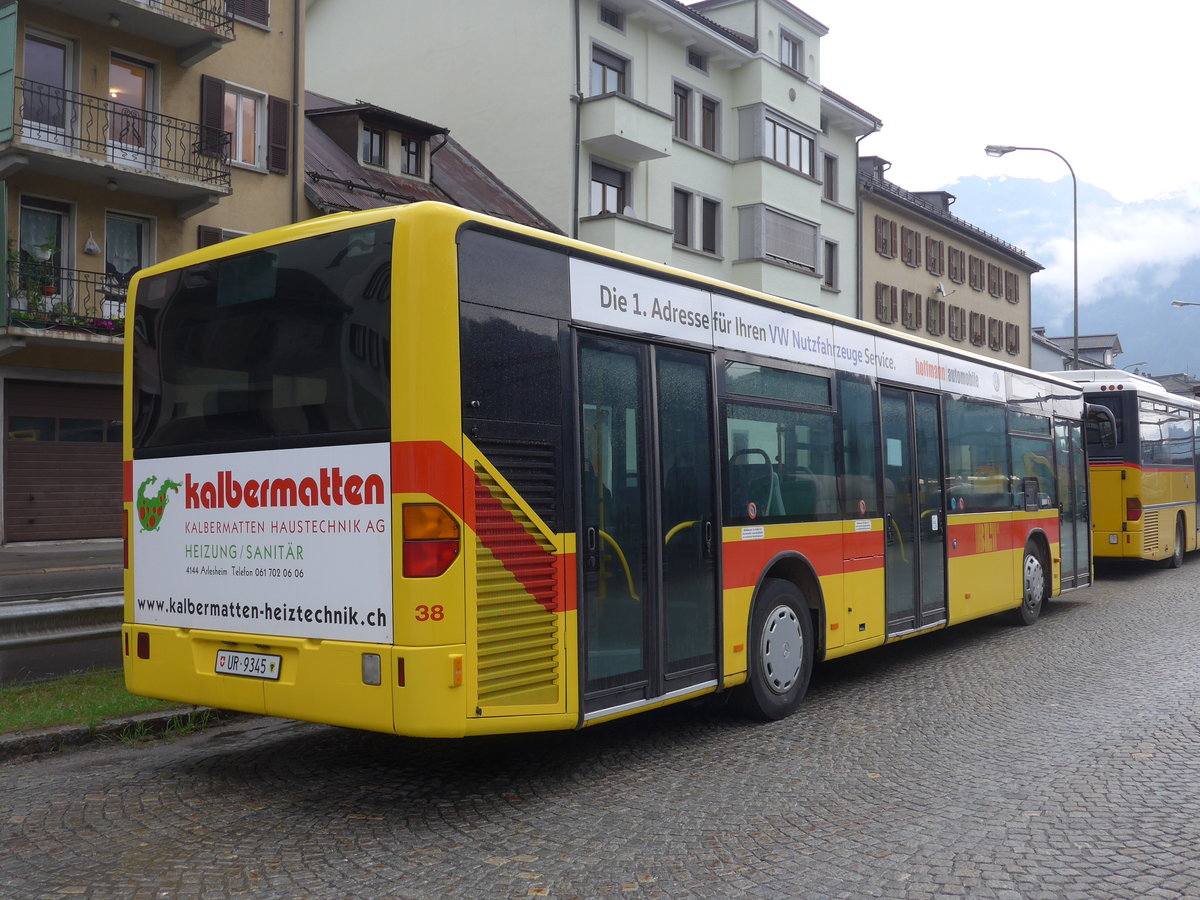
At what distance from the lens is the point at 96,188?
2350 centimetres

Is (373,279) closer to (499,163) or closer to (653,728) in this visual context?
(653,728)

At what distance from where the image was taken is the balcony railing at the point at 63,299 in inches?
867

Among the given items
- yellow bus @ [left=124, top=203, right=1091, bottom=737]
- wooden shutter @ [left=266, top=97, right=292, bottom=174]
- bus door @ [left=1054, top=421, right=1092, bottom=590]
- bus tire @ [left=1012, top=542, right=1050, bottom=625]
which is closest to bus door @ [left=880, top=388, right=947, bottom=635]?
yellow bus @ [left=124, top=203, right=1091, bottom=737]

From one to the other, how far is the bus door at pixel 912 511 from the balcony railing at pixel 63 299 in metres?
16.3

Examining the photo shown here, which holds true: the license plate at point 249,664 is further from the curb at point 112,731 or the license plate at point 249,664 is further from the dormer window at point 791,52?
the dormer window at point 791,52

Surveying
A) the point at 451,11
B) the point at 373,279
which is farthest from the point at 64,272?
the point at 373,279

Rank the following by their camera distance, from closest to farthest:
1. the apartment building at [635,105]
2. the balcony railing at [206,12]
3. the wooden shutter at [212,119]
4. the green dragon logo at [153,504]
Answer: the green dragon logo at [153,504] → the balcony railing at [206,12] → the wooden shutter at [212,119] → the apartment building at [635,105]

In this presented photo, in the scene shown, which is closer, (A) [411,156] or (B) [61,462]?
(B) [61,462]

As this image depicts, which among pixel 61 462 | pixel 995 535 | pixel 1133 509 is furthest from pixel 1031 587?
pixel 61 462

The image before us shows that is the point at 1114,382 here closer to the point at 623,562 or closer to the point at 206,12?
the point at 623,562

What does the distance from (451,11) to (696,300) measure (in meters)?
28.2

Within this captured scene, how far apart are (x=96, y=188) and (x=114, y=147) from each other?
0.88m

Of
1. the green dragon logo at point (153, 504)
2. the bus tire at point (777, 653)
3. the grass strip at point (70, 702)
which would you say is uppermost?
the green dragon logo at point (153, 504)

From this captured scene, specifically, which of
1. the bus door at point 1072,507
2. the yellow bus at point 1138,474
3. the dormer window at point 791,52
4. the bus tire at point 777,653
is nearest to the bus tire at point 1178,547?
the yellow bus at point 1138,474
